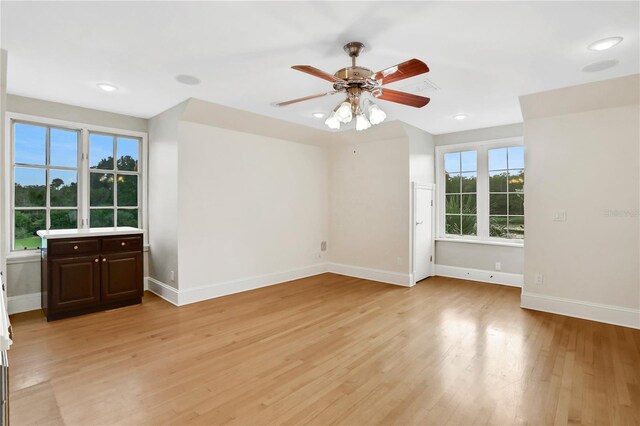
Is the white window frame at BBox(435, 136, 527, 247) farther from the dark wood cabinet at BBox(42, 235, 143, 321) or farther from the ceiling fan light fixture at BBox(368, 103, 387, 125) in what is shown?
the dark wood cabinet at BBox(42, 235, 143, 321)

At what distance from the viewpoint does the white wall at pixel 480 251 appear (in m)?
5.12

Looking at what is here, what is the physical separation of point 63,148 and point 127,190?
2.91 feet

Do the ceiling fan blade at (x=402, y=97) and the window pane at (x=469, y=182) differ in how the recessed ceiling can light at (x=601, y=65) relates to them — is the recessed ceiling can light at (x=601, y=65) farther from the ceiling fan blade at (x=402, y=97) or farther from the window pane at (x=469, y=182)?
the window pane at (x=469, y=182)

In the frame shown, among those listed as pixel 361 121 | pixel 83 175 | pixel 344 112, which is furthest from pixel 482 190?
pixel 83 175

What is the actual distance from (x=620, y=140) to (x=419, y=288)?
9.81 feet

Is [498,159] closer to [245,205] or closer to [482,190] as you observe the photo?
[482,190]

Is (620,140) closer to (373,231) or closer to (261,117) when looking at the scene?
(373,231)

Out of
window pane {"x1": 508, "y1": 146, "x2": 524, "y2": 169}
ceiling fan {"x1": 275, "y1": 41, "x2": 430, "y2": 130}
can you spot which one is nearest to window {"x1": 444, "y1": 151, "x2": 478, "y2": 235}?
window pane {"x1": 508, "y1": 146, "x2": 524, "y2": 169}

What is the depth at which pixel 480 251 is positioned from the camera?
5.44 meters

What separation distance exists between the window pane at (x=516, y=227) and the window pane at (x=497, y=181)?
0.48 meters

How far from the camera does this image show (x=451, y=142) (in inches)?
226

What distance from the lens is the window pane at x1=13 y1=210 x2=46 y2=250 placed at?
393 centimetres

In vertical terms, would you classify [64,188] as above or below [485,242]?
above

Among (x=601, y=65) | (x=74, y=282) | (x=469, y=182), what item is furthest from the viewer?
(x=469, y=182)
